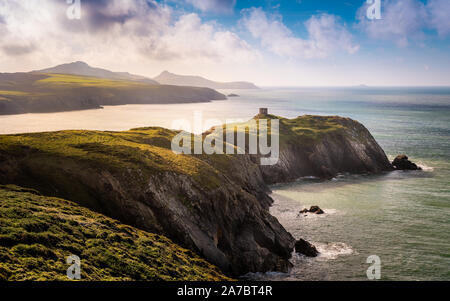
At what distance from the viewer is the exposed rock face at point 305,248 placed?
4143cm

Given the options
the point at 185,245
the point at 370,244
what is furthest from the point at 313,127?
the point at 185,245

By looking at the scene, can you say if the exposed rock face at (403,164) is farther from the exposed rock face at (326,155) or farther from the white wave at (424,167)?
the exposed rock face at (326,155)

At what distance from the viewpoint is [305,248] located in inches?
1651

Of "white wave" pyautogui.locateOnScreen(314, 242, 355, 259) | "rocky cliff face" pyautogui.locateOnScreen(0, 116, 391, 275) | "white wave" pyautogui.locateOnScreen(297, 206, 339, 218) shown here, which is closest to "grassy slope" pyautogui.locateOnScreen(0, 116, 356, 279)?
"rocky cliff face" pyautogui.locateOnScreen(0, 116, 391, 275)

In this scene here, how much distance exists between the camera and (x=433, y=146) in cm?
11769

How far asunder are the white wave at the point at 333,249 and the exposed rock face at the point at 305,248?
2.99 feet

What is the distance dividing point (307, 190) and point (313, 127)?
38148mm

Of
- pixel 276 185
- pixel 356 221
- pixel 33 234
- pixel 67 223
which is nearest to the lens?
pixel 33 234

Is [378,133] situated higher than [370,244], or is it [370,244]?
[378,133]

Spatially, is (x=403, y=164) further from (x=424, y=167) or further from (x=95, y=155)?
(x=95, y=155)

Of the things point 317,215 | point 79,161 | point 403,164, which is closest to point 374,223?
point 317,215

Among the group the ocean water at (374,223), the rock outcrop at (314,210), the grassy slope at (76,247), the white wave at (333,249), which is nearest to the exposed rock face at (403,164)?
the ocean water at (374,223)

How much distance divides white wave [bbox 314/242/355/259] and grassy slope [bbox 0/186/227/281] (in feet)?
50.9
